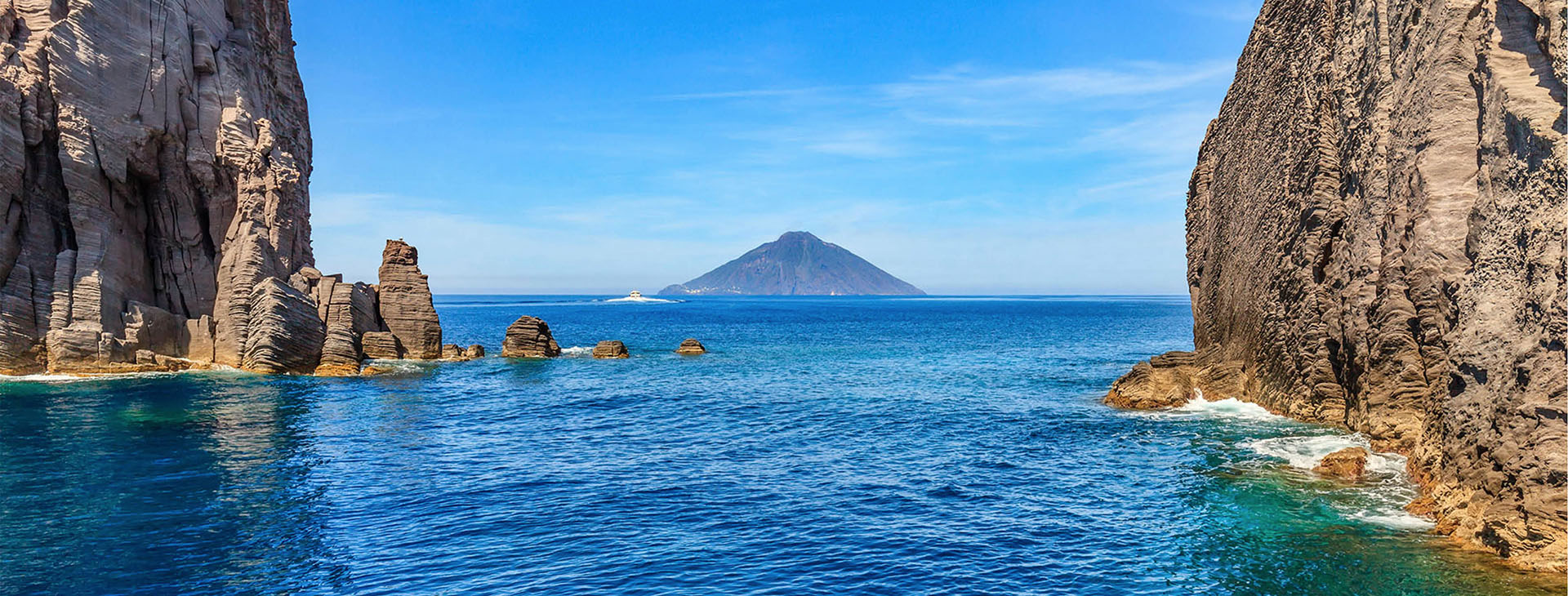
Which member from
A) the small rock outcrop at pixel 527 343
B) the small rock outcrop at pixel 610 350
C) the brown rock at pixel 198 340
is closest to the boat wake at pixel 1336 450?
the small rock outcrop at pixel 610 350

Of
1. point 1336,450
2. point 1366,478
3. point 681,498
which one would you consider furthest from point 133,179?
point 1366,478

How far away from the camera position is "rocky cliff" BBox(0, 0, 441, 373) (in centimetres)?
5647

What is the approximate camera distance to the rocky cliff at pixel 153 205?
5647 cm

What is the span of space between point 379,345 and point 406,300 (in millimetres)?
4773

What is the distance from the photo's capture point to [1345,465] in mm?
28062

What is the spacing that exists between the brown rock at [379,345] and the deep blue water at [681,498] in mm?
18700

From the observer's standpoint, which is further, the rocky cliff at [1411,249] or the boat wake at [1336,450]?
the boat wake at [1336,450]

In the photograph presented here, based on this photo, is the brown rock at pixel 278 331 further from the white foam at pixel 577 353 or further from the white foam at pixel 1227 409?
the white foam at pixel 1227 409

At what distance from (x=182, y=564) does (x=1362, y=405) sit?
37.3 metres

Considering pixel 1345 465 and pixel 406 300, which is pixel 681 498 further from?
pixel 406 300

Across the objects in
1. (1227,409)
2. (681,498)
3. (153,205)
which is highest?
(153,205)

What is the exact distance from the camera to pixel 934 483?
98.5 feet

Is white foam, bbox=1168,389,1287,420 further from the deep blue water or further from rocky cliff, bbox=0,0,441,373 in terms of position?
rocky cliff, bbox=0,0,441,373

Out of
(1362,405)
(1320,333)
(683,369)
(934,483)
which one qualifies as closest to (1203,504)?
(934,483)
